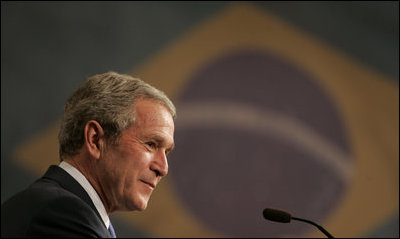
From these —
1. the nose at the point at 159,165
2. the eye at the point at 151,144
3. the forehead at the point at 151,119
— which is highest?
the forehead at the point at 151,119

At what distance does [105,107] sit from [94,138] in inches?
3.5

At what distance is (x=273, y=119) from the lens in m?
2.89

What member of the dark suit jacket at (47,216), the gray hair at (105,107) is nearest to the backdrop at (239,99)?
the gray hair at (105,107)

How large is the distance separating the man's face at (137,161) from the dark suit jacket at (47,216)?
25cm

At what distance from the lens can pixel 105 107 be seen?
1591mm

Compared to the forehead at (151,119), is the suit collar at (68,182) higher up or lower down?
lower down

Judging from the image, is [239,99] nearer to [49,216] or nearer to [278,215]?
[278,215]

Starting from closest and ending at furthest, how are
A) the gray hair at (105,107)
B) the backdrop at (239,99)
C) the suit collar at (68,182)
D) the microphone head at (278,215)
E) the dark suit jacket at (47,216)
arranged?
1. the dark suit jacket at (47,216)
2. the suit collar at (68,182)
3. the gray hair at (105,107)
4. the microphone head at (278,215)
5. the backdrop at (239,99)

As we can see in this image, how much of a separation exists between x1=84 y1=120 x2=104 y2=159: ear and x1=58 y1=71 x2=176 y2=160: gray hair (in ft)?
0.04

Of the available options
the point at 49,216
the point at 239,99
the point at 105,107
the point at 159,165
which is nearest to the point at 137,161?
the point at 159,165

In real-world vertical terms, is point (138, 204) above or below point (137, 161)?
below

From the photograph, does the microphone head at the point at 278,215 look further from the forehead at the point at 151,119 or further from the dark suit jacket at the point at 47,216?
the dark suit jacket at the point at 47,216

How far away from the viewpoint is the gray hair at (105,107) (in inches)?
62.7

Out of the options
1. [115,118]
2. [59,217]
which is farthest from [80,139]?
[59,217]
